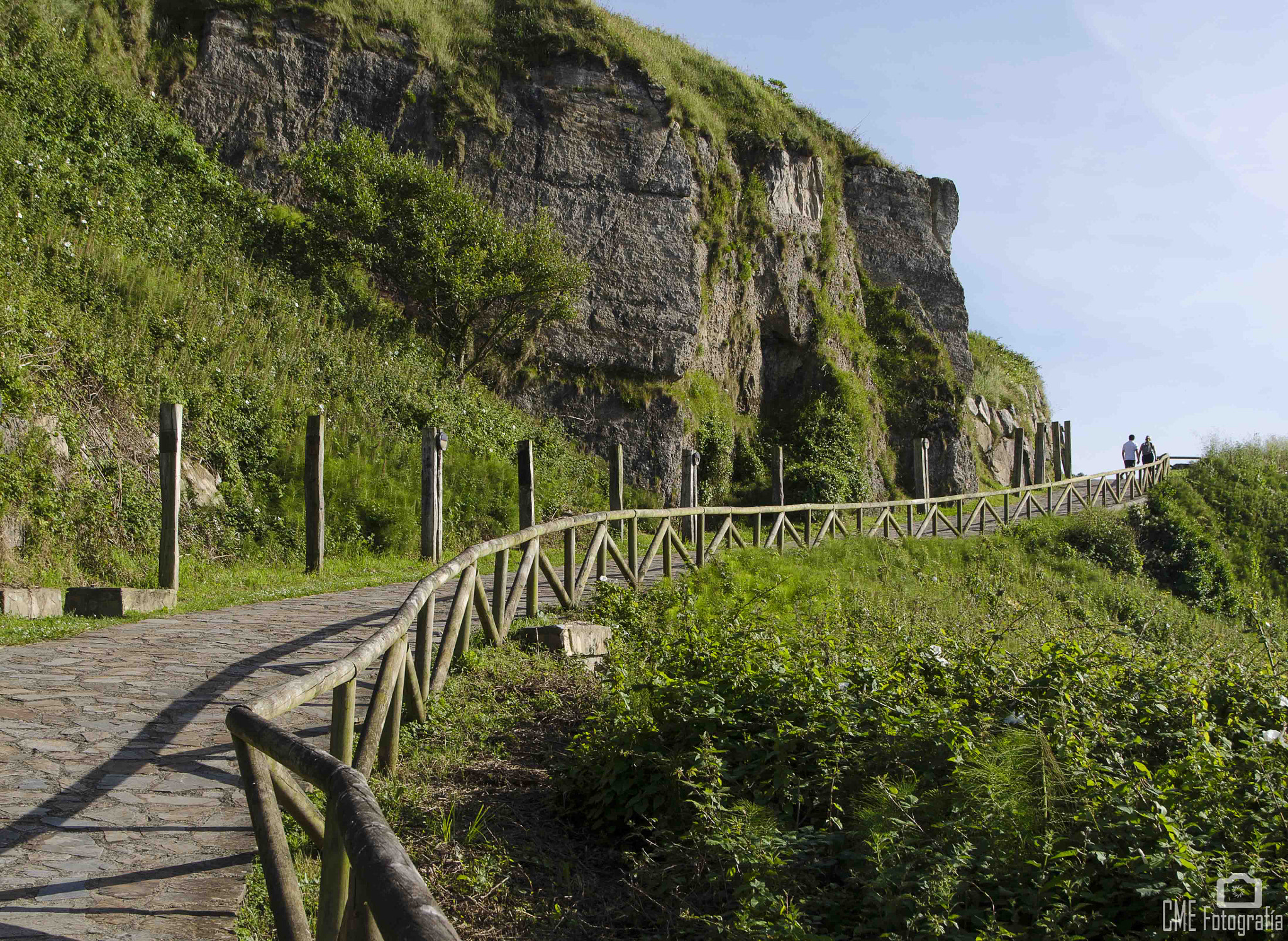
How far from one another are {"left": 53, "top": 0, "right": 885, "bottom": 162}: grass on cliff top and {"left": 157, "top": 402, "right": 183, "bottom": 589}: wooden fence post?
48.1ft

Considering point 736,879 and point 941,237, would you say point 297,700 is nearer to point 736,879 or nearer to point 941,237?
point 736,879

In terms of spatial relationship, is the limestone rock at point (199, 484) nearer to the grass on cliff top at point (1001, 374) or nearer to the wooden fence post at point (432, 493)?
the wooden fence post at point (432, 493)

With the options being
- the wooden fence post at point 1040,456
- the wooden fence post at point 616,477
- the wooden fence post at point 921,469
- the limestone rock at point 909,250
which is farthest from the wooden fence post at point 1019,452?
the wooden fence post at point 616,477

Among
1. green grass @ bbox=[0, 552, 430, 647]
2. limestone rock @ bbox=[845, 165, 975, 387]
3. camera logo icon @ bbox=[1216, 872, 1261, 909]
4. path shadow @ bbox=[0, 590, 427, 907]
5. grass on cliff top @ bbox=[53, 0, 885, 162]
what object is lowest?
camera logo icon @ bbox=[1216, 872, 1261, 909]

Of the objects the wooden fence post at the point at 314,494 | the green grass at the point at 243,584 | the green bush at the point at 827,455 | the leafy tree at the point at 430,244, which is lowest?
the green grass at the point at 243,584

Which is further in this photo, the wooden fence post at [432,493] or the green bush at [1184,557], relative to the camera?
the green bush at [1184,557]

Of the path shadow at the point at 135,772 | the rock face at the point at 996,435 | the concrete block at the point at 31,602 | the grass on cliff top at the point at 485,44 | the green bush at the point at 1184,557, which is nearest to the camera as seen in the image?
the path shadow at the point at 135,772

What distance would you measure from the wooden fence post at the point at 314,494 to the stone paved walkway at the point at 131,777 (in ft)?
15.2

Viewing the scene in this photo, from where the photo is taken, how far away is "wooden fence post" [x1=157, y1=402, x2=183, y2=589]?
10344mm

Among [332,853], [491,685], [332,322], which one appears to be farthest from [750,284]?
[332,853]

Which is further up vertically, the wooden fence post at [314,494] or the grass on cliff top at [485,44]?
the grass on cliff top at [485,44]

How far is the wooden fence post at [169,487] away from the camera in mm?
10344

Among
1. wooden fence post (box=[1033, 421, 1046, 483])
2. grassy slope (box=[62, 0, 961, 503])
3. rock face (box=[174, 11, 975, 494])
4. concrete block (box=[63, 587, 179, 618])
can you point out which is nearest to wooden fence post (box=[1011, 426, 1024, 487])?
wooden fence post (box=[1033, 421, 1046, 483])

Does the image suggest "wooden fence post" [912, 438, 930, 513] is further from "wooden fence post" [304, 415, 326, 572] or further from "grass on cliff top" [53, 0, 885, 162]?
"wooden fence post" [304, 415, 326, 572]
